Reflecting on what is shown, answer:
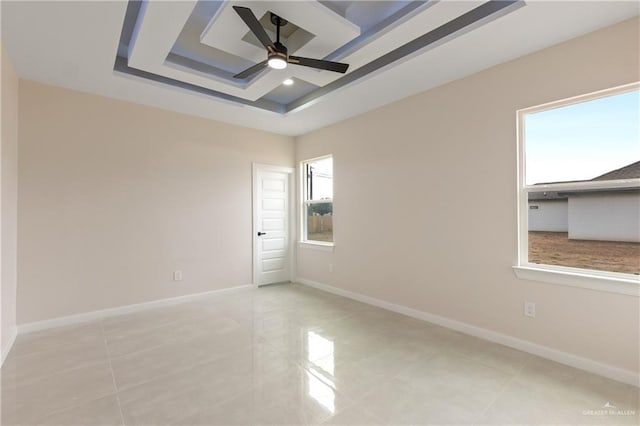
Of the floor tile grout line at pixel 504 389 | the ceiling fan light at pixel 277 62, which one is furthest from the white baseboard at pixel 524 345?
the ceiling fan light at pixel 277 62

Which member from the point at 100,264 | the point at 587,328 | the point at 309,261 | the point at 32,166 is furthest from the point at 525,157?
the point at 32,166

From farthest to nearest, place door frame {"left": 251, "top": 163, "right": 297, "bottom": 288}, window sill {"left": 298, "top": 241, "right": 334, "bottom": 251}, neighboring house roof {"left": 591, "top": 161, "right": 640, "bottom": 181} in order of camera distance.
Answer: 1. door frame {"left": 251, "top": 163, "right": 297, "bottom": 288}
2. window sill {"left": 298, "top": 241, "right": 334, "bottom": 251}
3. neighboring house roof {"left": 591, "top": 161, "right": 640, "bottom": 181}

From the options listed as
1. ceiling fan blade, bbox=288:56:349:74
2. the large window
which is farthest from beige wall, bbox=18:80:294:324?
ceiling fan blade, bbox=288:56:349:74

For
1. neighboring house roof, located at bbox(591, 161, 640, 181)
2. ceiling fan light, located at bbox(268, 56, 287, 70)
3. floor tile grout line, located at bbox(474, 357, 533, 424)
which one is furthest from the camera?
ceiling fan light, located at bbox(268, 56, 287, 70)

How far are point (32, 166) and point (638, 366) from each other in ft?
18.9

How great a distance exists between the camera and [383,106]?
3.89 metres

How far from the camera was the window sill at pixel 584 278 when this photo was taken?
219cm

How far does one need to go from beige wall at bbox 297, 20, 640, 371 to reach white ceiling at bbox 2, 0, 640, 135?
0.78 ft

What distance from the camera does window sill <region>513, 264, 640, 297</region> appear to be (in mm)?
2186

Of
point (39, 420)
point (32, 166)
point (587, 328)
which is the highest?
point (32, 166)

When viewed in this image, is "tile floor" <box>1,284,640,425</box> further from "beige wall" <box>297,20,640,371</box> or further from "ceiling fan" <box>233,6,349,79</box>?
"ceiling fan" <box>233,6,349,79</box>

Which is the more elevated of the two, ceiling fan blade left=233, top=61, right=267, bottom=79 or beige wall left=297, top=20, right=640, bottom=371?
ceiling fan blade left=233, top=61, right=267, bottom=79

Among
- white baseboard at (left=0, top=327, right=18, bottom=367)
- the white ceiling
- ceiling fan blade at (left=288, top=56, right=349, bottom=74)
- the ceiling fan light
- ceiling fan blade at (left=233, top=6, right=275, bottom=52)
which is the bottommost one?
white baseboard at (left=0, top=327, right=18, bottom=367)

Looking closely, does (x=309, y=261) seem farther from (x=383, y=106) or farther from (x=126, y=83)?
(x=126, y=83)
